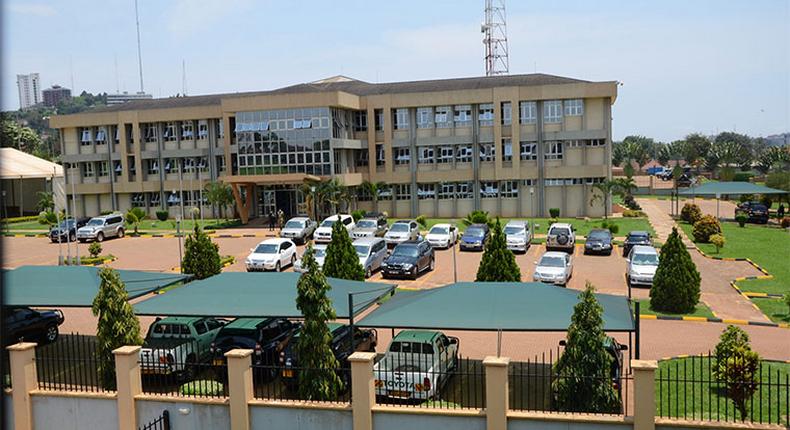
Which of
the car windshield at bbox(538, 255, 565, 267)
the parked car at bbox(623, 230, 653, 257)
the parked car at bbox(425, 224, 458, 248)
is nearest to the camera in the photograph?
the car windshield at bbox(538, 255, 565, 267)

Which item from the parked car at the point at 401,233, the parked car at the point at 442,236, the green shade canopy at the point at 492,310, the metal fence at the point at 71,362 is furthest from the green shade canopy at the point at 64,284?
the parked car at the point at 442,236

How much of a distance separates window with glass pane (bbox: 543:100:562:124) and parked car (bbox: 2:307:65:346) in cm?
3947

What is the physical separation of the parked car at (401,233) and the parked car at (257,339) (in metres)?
20.1

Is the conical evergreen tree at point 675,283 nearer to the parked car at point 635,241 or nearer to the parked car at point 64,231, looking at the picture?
the parked car at point 635,241

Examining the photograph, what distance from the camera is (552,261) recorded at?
27.4 meters

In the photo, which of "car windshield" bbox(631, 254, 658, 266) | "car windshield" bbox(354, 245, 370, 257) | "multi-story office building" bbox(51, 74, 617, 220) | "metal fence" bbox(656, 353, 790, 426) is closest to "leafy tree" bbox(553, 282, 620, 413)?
"metal fence" bbox(656, 353, 790, 426)

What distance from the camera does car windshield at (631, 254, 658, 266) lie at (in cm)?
2706

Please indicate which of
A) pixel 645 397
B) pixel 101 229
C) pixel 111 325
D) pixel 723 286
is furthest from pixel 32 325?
pixel 101 229

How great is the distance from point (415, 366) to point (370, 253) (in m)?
16.4

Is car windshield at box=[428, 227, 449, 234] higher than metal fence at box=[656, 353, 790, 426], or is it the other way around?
car windshield at box=[428, 227, 449, 234]

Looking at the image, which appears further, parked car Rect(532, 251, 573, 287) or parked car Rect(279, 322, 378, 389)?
parked car Rect(532, 251, 573, 287)

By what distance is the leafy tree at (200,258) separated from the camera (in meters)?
26.1

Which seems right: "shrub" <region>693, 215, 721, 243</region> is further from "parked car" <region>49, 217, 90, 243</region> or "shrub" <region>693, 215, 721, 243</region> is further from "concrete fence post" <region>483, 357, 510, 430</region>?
A: "parked car" <region>49, 217, 90, 243</region>

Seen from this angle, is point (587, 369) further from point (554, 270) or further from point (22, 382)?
point (554, 270)
